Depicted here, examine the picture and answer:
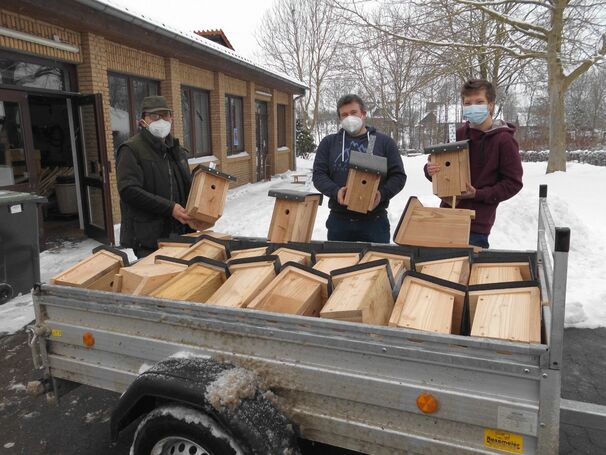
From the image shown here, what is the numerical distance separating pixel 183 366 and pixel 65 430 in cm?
176

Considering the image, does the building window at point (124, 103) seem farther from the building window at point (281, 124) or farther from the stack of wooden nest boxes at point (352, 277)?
the building window at point (281, 124)

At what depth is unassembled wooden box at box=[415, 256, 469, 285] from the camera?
2348 millimetres

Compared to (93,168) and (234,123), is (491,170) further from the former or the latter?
(234,123)

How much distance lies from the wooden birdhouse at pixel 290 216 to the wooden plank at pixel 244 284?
0.74 m

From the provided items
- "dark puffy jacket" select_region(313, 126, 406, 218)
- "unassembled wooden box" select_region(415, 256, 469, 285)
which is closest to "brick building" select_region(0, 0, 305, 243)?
"dark puffy jacket" select_region(313, 126, 406, 218)

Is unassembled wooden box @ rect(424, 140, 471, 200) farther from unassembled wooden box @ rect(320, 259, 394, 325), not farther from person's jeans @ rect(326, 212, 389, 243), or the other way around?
unassembled wooden box @ rect(320, 259, 394, 325)

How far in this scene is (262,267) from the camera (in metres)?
2.53

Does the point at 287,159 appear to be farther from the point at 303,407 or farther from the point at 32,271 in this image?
the point at 303,407

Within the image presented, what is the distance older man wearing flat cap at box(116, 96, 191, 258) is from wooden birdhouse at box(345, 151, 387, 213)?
1211mm

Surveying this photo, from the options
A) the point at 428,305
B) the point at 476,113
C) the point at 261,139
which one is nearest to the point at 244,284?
the point at 428,305

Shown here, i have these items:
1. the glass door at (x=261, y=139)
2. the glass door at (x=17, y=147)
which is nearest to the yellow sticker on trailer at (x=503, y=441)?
the glass door at (x=17, y=147)

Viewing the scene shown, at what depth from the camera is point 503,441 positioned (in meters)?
1.61

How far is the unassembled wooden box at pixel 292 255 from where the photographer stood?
2774 millimetres

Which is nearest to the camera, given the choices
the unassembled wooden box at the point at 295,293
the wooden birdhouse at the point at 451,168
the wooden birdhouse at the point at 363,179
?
the unassembled wooden box at the point at 295,293
